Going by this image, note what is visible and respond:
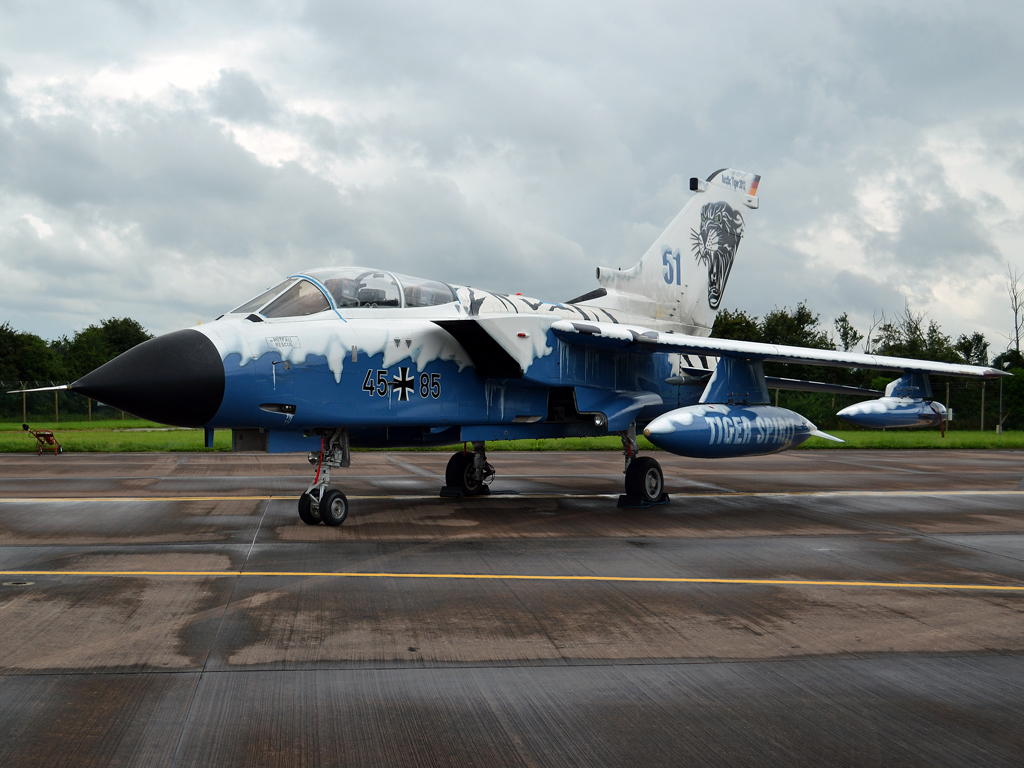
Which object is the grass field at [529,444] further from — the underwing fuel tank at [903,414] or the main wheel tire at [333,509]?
the main wheel tire at [333,509]

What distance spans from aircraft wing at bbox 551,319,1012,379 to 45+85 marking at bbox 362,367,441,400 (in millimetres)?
1894

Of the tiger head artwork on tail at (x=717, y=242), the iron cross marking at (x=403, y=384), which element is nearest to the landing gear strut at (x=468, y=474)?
the iron cross marking at (x=403, y=384)

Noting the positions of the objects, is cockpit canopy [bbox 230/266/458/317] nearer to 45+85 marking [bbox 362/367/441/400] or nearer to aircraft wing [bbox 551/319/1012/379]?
45+85 marking [bbox 362/367/441/400]

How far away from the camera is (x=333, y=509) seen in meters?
9.80

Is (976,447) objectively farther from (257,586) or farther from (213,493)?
(257,586)

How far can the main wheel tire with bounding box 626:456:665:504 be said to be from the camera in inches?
481

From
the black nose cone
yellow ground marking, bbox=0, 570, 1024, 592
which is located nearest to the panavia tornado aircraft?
the black nose cone

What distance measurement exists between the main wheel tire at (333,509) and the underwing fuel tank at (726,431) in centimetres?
393

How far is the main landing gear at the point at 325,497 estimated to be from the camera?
32.0ft

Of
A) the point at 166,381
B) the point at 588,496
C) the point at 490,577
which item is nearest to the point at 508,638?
the point at 490,577

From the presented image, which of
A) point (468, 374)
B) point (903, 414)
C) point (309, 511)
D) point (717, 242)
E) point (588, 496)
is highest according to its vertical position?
point (717, 242)

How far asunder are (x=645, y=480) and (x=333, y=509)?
15.6ft

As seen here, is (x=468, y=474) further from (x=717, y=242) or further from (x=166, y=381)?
(x=717, y=242)

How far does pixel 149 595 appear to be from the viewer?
20.8ft
